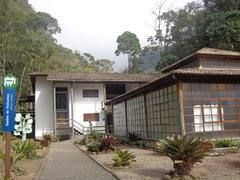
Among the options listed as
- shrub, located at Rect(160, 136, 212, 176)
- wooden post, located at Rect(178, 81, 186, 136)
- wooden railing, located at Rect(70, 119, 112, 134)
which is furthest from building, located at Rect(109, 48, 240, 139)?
wooden railing, located at Rect(70, 119, 112, 134)

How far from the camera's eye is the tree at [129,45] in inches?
2748

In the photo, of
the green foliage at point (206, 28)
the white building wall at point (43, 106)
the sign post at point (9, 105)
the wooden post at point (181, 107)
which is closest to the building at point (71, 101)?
the white building wall at point (43, 106)

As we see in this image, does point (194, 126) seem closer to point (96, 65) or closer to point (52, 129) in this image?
point (52, 129)

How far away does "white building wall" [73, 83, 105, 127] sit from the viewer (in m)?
33.5

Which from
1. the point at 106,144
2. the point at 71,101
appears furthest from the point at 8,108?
the point at 71,101

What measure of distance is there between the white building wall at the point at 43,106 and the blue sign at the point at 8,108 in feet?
77.8

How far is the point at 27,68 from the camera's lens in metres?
42.5

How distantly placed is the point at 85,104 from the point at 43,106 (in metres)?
4.28

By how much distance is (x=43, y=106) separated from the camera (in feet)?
108

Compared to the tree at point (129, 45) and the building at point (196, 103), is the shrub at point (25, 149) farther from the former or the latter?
the tree at point (129, 45)

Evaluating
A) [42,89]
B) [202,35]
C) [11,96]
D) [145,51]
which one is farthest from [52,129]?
[145,51]

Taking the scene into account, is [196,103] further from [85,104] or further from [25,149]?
[85,104]

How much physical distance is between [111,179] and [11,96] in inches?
145

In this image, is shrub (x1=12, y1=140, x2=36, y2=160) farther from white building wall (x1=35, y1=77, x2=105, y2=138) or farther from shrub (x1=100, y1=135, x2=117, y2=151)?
white building wall (x1=35, y1=77, x2=105, y2=138)
